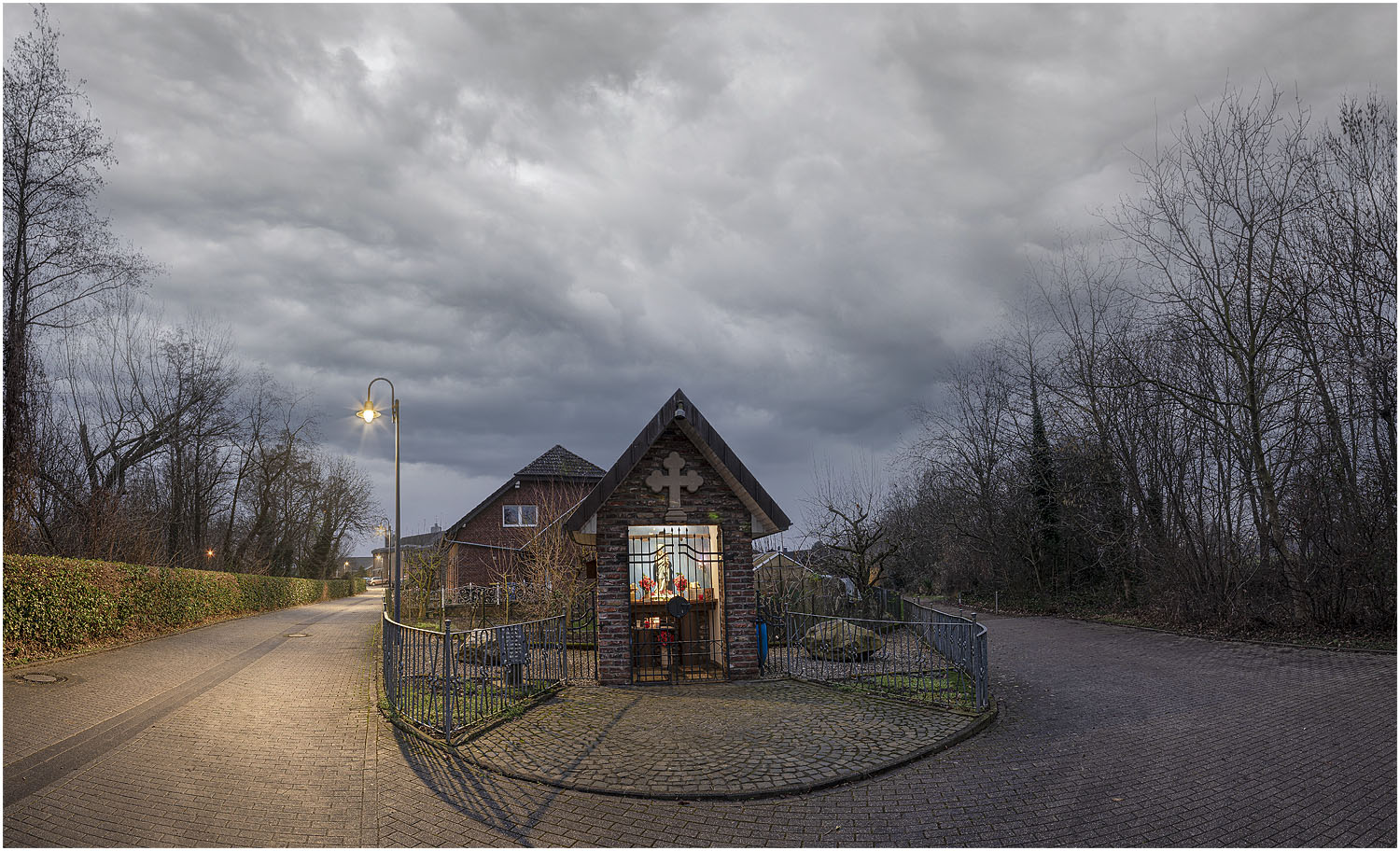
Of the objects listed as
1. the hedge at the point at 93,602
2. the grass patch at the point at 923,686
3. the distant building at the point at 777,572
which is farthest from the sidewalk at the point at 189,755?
the distant building at the point at 777,572

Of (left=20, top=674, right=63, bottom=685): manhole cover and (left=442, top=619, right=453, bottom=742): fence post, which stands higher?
(left=442, top=619, right=453, bottom=742): fence post

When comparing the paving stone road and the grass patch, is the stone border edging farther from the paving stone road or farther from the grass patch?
the grass patch

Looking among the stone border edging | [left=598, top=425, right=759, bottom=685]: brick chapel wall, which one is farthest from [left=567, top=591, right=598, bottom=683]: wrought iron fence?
the stone border edging

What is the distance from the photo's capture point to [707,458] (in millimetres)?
12328

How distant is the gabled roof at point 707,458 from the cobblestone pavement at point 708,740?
2.56 m

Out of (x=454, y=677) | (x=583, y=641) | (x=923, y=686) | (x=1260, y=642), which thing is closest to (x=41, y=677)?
(x=454, y=677)

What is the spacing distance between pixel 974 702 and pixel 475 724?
5.98m

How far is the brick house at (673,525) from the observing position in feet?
38.2

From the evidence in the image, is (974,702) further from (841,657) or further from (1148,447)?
(1148,447)

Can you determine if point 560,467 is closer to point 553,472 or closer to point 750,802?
point 553,472

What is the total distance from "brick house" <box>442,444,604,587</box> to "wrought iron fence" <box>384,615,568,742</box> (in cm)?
2350

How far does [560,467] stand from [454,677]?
87.2ft

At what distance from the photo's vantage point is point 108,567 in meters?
16.8

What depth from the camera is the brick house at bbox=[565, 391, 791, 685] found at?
1166 cm
